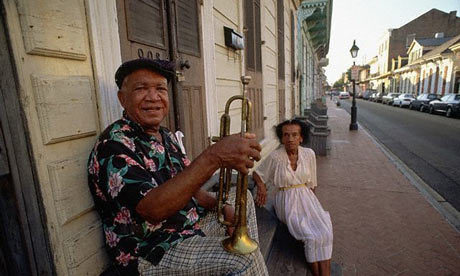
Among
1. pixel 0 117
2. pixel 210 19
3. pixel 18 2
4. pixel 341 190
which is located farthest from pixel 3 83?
pixel 341 190

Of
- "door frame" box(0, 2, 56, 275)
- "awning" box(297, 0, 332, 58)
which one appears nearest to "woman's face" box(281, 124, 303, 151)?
"door frame" box(0, 2, 56, 275)

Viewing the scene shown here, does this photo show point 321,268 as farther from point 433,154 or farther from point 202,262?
point 433,154

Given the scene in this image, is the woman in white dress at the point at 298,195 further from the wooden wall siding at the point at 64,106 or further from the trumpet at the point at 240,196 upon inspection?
the wooden wall siding at the point at 64,106

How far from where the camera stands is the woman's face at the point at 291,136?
281cm

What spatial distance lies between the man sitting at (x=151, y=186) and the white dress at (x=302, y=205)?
126cm

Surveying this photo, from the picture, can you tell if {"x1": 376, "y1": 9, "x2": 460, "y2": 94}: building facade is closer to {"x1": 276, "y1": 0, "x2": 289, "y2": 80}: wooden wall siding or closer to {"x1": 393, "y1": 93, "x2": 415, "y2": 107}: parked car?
{"x1": 393, "y1": 93, "x2": 415, "y2": 107}: parked car

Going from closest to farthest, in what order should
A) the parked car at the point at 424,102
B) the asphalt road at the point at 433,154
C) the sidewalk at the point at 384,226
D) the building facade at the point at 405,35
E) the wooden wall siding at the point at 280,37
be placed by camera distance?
1. the sidewalk at the point at 384,226
2. the asphalt road at the point at 433,154
3. the wooden wall siding at the point at 280,37
4. the parked car at the point at 424,102
5. the building facade at the point at 405,35

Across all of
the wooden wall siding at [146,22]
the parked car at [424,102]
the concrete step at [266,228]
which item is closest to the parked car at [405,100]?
the parked car at [424,102]

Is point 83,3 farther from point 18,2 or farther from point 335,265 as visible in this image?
point 335,265

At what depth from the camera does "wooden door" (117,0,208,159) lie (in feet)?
6.23

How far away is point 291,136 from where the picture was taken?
2.81 meters

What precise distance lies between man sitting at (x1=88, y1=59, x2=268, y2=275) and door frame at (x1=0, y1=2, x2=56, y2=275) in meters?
0.28

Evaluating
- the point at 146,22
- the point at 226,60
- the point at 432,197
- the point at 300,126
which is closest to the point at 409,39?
the point at 432,197

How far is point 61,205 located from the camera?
53.4 inches
